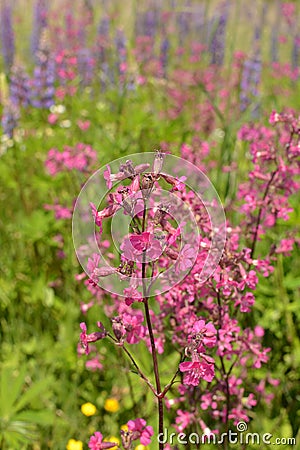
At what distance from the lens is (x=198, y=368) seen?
0.95 meters

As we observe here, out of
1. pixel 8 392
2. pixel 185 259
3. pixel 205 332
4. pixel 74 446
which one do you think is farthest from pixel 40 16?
pixel 205 332

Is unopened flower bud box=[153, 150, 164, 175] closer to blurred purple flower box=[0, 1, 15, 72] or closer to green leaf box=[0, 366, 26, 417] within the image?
green leaf box=[0, 366, 26, 417]

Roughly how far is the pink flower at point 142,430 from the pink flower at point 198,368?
0.70 feet

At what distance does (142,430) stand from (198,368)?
31 centimetres

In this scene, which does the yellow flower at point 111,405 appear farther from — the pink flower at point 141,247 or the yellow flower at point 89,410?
the pink flower at point 141,247

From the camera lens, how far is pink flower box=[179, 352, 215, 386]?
0.93m

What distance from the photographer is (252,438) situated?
162 centimetres

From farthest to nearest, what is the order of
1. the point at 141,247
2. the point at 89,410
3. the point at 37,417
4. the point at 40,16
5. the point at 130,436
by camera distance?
the point at 40,16 → the point at 89,410 → the point at 37,417 → the point at 130,436 → the point at 141,247

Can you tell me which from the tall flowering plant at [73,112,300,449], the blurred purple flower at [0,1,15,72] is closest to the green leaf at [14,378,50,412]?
the tall flowering plant at [73,112,300,449]

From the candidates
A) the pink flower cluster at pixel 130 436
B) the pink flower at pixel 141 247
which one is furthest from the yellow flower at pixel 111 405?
the pink flower at pixel 141 247

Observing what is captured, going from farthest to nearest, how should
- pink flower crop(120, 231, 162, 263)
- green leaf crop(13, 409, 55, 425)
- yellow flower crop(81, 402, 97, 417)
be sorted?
yellow flower crop(81, 402, 97, 417) → green leaf crop(13, 409, 55, 425) → pink flower crop(120, 231, 162, 263)

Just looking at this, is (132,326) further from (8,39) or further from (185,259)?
(8,39)

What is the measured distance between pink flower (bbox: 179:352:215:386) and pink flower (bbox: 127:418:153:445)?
21 cm

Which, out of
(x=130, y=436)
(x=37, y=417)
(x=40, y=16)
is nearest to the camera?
(x=130, y=436)
